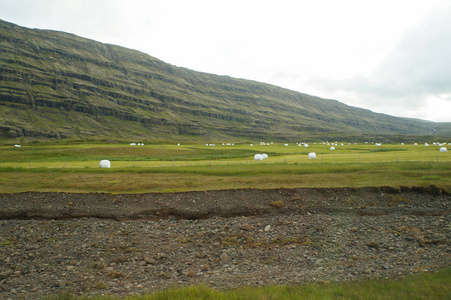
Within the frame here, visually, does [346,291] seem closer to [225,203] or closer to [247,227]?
[247,227]

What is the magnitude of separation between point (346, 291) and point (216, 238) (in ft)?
37.7

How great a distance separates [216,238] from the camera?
22156 millimetres

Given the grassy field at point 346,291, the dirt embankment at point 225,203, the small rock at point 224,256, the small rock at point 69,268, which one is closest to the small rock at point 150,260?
the small rock at point 224,256

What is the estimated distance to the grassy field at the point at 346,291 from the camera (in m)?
11.5

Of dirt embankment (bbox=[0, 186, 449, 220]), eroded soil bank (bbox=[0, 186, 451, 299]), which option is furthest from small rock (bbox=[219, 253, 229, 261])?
dirt embankment (bbox=[0, 186, 449, 220])

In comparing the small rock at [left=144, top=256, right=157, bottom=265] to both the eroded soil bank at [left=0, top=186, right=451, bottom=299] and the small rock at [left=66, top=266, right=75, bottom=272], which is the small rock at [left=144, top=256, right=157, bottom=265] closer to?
the eroded soil bank at [left=0, top=186, right=451, bottom=299]

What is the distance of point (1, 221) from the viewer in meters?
25.8

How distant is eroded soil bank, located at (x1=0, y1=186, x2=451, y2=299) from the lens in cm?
1573

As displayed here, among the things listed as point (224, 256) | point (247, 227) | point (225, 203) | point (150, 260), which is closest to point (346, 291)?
point (224, 256)

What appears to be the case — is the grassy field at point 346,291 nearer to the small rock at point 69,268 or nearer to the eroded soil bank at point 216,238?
the eroded soil bank at point 216,238

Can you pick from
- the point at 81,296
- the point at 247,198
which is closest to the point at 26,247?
the point at 81,296

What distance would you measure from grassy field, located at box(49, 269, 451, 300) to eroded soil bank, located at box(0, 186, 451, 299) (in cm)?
116

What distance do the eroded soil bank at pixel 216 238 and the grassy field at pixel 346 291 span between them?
1.16m

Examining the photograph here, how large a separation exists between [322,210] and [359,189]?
646cm
